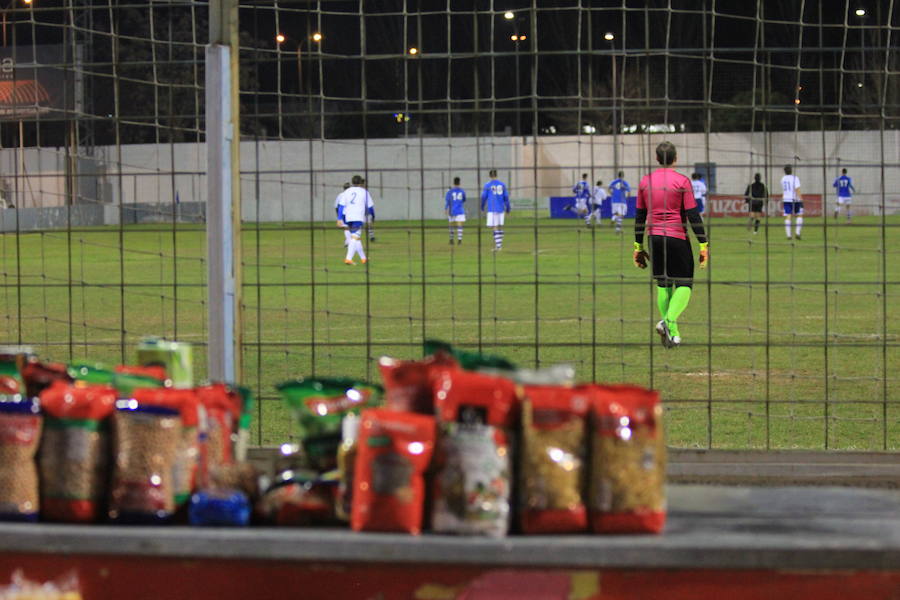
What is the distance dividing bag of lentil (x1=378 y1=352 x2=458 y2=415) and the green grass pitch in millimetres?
1672

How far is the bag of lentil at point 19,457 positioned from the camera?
3802mm

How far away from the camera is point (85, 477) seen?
3.85 m

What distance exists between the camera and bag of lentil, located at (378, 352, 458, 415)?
12.8 ft

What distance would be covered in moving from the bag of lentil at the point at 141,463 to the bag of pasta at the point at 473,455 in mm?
802

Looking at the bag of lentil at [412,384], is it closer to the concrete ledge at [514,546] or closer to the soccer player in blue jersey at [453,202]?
the concrete ledge at [514,546]

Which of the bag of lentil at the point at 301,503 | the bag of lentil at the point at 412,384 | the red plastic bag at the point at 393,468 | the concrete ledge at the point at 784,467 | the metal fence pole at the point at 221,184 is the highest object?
the metal fence pole at the point at 221,184

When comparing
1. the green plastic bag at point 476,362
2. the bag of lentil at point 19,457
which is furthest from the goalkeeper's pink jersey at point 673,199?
the bag of lentil at point 19,457

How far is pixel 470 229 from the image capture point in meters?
16.0

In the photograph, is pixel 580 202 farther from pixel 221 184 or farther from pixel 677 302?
pixel 221 184

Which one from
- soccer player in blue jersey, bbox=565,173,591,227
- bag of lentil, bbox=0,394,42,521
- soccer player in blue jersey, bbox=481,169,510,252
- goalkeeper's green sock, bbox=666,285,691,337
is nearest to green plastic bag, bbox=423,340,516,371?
bag of lentil, bbox=0,394,42,521

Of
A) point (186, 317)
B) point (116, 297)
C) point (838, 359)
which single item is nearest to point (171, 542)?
point (838, 359)

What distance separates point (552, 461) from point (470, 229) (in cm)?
1232

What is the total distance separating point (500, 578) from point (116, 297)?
52.6 ft

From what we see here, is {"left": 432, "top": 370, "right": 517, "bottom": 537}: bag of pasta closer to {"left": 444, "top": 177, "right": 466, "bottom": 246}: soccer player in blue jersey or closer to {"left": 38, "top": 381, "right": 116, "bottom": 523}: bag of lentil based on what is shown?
{"left": 38, "top": 381, "right": 116, "bottom": 523}: bag of lentil
